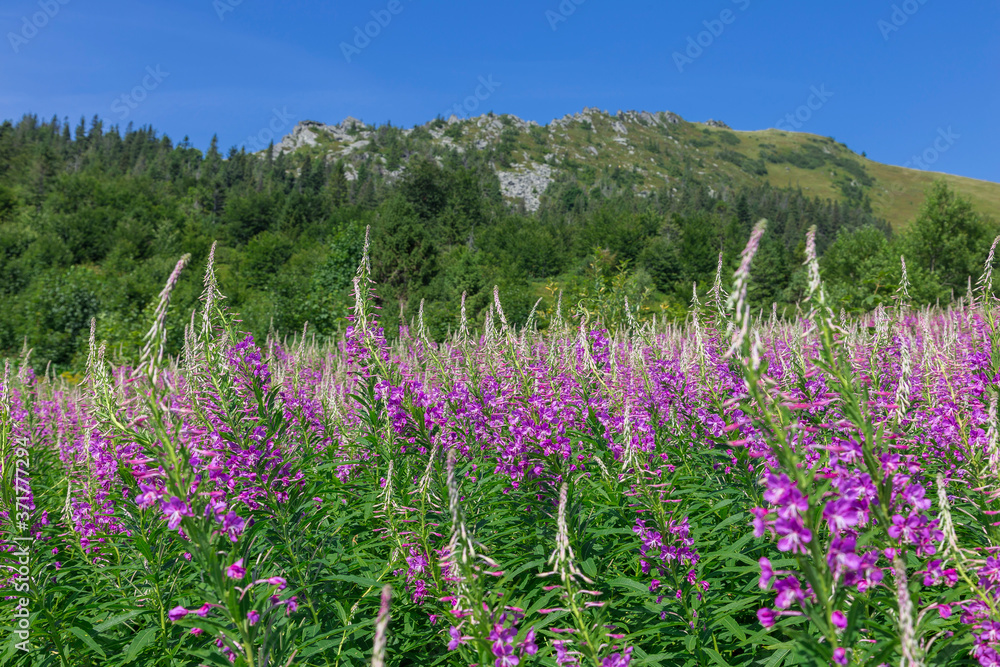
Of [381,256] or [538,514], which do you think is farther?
[381,256]

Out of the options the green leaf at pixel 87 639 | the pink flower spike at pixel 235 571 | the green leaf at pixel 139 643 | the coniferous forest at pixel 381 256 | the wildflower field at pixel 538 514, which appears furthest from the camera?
the coniferous forest at pixel 381 256

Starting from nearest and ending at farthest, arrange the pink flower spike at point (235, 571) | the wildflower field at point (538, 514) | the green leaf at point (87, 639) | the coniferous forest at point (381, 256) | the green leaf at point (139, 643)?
the wildflower field at point (538, 514)
the pink flower spike at point (235, 571)
the green leaf at point (139, 643)
the green leaf at point (87, 639)
the coniferous forest at point (381, 256)

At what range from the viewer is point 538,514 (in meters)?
3.84

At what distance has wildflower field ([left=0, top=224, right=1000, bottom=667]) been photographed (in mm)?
1932

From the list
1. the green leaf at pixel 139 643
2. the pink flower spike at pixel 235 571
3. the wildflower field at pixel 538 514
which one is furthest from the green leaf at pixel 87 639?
the pink flower spike at pixel 235 571

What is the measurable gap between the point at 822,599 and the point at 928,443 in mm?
2800

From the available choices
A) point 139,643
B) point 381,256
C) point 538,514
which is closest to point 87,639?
point 139,643

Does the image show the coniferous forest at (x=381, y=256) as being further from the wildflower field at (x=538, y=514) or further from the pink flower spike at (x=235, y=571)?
the pink flower spike at (x=235, y=571)

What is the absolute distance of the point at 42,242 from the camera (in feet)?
147

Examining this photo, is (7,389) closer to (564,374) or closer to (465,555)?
(465,555)

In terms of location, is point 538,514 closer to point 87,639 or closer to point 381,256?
point 87,639

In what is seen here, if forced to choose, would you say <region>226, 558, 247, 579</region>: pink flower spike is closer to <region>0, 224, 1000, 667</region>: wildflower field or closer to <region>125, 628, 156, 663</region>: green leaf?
<region>0, 224, 1000, 667</region>: wildflower field

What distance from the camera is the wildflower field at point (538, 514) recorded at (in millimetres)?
1932

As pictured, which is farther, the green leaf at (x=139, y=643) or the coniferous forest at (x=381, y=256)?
the coniferous forest at (x=381, y=256)
